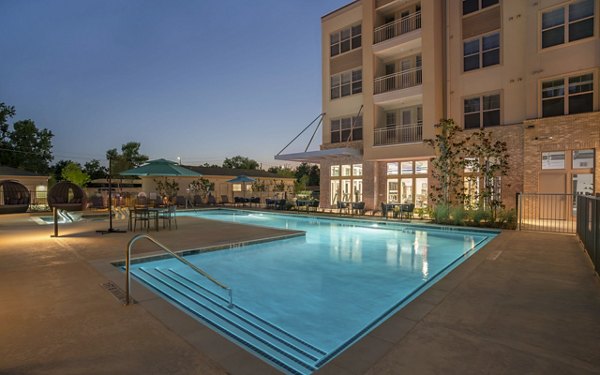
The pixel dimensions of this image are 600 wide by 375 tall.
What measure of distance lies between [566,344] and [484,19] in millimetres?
17395

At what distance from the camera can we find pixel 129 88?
44656 mm

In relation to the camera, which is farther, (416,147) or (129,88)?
(129,88)

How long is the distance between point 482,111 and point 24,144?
44638mm

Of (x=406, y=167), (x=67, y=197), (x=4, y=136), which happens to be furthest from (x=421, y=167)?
(x=4, y=136)

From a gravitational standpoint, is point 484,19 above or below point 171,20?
below

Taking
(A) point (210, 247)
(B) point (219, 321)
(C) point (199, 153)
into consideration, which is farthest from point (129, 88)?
(B) point (219, 321)

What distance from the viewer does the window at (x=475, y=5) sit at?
15889mm

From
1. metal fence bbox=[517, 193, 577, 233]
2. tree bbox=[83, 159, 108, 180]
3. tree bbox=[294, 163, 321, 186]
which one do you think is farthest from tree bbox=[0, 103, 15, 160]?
metal fence bbox=[517, 193, 577, 233]

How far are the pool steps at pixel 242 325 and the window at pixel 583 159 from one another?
14.6 metres

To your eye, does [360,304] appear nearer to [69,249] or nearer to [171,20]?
[69,249]

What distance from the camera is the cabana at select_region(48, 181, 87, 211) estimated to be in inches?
719

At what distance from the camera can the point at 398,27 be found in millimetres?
18656

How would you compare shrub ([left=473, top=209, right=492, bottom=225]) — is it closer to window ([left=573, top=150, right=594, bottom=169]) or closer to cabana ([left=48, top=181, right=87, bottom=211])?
window ([left=573, top=150, right=594, bottom=169])

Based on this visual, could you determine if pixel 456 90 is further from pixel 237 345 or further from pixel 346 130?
pixel 237 345
